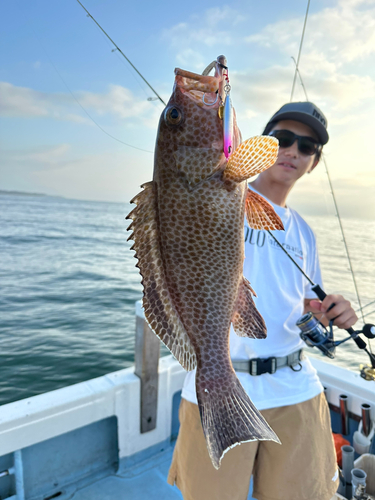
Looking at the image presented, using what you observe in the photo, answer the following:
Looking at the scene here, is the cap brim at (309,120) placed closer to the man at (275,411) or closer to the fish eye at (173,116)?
the man at (275,411)

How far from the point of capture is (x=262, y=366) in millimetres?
2252

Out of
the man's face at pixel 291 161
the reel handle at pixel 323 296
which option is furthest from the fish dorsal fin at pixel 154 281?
the man's face at pixel 291 161

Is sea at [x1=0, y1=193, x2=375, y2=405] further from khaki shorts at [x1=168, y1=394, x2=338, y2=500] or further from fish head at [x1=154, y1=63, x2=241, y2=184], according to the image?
khaki shorts at [x1=168, y1=394, x2=338, y2=500]

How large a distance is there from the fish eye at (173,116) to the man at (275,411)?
3.89 ft

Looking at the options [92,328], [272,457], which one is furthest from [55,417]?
[92,328]

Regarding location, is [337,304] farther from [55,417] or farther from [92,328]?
[92,328]

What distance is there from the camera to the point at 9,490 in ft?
10.5

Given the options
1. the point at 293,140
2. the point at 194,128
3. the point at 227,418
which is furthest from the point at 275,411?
the point at 293,140

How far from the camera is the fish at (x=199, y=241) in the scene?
52.6 inches

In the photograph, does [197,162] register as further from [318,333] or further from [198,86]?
[318,333]

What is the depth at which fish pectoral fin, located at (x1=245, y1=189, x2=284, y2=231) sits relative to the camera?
1438 millimetres

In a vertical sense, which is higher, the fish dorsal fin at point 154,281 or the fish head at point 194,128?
the fish head at point 194,128

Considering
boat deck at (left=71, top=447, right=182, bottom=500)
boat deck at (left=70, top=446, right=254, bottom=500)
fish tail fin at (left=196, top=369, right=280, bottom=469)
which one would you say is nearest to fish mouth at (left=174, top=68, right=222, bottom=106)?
fish tail fin at (left=196, top=369, right=280, bottom=469)

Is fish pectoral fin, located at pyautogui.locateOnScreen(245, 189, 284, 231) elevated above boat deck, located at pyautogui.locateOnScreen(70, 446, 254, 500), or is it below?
above
